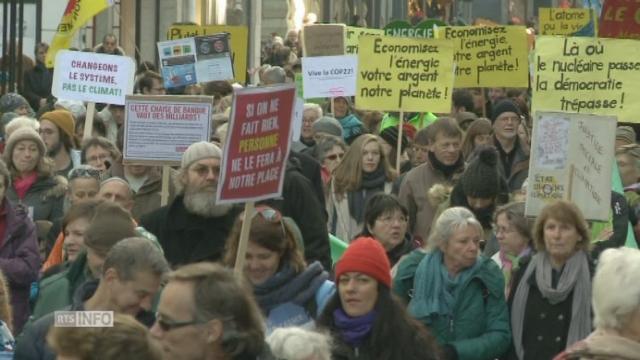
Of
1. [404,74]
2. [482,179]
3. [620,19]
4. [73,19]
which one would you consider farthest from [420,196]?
[73,19]

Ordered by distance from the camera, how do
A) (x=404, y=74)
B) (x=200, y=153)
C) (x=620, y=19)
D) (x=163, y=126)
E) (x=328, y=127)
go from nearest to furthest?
(x=200, y=153), (x=163, y=126), (x=328, y=127), (x=404, y=74), (x=620, y=19)

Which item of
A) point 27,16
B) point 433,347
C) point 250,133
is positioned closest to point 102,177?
point 250,133

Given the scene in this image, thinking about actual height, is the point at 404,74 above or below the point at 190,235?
above

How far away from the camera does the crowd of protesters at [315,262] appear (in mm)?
6246

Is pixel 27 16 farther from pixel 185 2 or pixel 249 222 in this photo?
pixel 249 222

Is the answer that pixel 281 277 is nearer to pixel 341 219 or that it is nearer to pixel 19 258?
pixel 19 258

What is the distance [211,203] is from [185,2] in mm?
29582

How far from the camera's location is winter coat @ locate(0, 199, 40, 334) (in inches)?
420

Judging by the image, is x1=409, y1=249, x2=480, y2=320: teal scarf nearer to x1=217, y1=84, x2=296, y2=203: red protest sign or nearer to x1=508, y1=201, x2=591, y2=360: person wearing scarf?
x1=508, y1=201, x2=591, y2=360: person wearing scarf

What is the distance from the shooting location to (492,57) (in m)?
19.8

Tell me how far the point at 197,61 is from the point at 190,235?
10587 millimetres

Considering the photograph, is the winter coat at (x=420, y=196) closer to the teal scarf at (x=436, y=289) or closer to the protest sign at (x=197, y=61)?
the teal scarf at (x=436, y=289)

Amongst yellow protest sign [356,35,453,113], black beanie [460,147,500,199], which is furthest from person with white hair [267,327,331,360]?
yellow protest sign [356,35,453,113]

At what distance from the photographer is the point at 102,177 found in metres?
13.1
